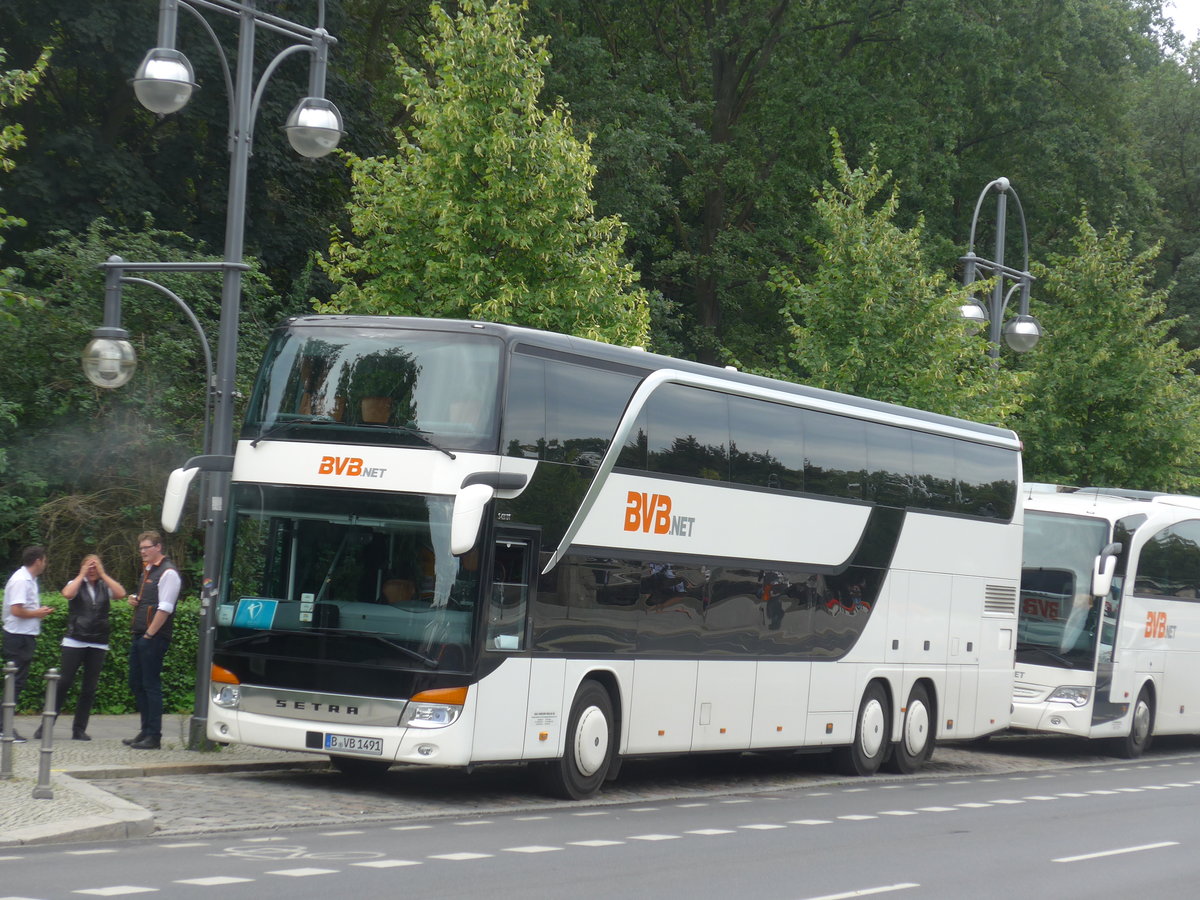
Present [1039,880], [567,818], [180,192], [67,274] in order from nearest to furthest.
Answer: [1039,880] < [567,818] < [67,274] < [180,192]

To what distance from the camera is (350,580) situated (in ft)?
45.9

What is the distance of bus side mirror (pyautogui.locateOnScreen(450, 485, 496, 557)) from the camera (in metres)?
13.0

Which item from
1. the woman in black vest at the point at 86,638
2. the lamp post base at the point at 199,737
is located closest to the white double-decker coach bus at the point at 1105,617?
the lamp post base at the point at 199,737

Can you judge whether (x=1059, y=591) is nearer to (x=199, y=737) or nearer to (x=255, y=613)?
(x=199, y=737)

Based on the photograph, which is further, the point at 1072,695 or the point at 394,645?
the point at 1072,695

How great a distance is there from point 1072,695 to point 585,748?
427 inches

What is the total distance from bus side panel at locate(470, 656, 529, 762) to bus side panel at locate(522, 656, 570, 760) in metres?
0.10

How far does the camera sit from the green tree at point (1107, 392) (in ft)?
117

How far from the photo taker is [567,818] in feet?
45.4

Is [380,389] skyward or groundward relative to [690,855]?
skyward

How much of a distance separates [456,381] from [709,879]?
509 cm

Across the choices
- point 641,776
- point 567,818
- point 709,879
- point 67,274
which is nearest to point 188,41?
point 67,274

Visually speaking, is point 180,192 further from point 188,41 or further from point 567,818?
point 567,818

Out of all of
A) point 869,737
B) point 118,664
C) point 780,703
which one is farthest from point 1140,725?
point 118,664
